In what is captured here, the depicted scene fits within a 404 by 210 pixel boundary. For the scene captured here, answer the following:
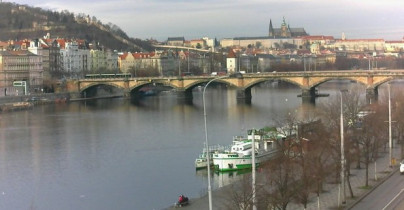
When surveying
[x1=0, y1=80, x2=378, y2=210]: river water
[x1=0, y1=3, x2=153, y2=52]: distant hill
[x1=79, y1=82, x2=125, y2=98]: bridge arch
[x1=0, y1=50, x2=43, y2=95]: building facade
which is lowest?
[x1=0, y1=80, x2=378, y2=210]: river water

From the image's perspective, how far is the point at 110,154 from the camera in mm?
22516

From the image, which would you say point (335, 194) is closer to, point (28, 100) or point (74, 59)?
point (28, 100)

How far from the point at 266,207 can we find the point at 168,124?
68.6 feet

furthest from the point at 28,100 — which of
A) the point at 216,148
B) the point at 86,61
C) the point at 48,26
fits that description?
the point at 48,26

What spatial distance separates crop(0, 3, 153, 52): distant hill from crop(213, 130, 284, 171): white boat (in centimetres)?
6317

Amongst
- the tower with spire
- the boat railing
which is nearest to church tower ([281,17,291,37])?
the tower with spire

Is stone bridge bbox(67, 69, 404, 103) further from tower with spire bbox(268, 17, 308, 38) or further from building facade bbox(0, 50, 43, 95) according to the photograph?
tower with spire bbox(268, 17, 308, 38)

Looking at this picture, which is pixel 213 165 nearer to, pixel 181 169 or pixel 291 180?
pixel 181 169

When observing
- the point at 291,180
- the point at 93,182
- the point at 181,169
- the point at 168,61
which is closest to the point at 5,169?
the point at 93,182

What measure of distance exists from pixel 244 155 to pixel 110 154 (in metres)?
5.11

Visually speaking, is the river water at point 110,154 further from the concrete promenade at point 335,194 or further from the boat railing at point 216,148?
the concrete promenade at point 335,194

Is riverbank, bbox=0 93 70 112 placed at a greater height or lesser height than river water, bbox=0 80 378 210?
greater

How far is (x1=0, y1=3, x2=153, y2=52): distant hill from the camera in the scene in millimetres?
81750

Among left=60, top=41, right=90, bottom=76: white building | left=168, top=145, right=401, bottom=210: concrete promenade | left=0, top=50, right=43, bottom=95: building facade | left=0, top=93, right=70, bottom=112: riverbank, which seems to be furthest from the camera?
left=60, top=41, right=90, bottom=76: white building
